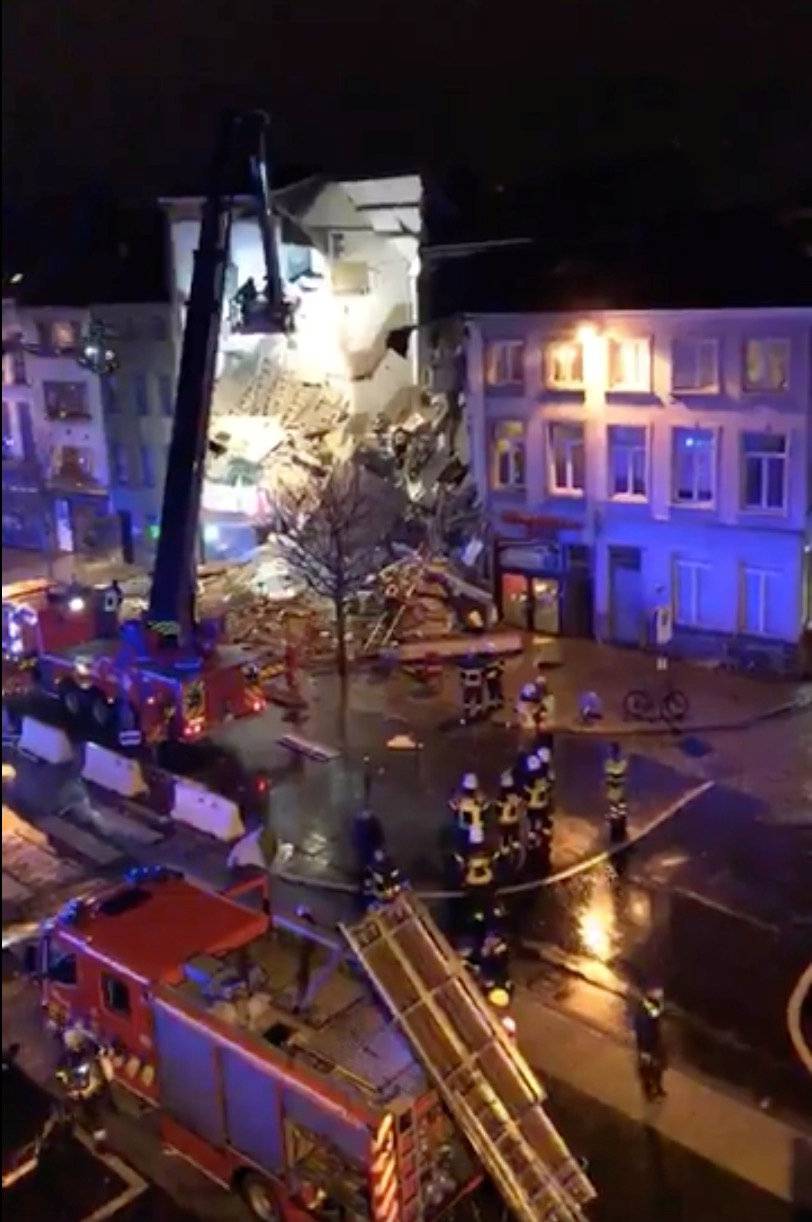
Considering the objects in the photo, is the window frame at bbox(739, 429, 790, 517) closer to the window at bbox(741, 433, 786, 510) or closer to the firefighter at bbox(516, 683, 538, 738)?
the window at bbox(741, 433, 786, 510)

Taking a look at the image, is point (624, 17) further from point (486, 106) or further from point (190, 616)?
point (190, 616)

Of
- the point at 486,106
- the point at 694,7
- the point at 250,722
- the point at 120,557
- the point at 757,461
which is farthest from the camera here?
the point at 250,722

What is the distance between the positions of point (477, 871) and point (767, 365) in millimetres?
2425

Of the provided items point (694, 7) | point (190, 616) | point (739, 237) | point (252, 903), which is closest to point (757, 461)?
point (739, 237)

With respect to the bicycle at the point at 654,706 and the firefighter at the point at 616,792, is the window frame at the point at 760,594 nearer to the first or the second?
the bicycle at the point at 654,706

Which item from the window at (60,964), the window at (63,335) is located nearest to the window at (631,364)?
the window at (63,335)

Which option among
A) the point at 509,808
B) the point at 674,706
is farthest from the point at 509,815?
the point at 674,706

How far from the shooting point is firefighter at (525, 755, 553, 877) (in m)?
5.91

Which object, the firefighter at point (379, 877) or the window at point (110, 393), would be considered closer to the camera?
the window at point (110, 393)

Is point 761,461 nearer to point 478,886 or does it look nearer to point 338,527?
point 338,527

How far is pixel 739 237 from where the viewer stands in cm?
433

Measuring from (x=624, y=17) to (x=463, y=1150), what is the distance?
339 cm

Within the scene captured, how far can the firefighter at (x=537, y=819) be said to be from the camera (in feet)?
19.4

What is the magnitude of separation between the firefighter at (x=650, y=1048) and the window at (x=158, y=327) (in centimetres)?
287
